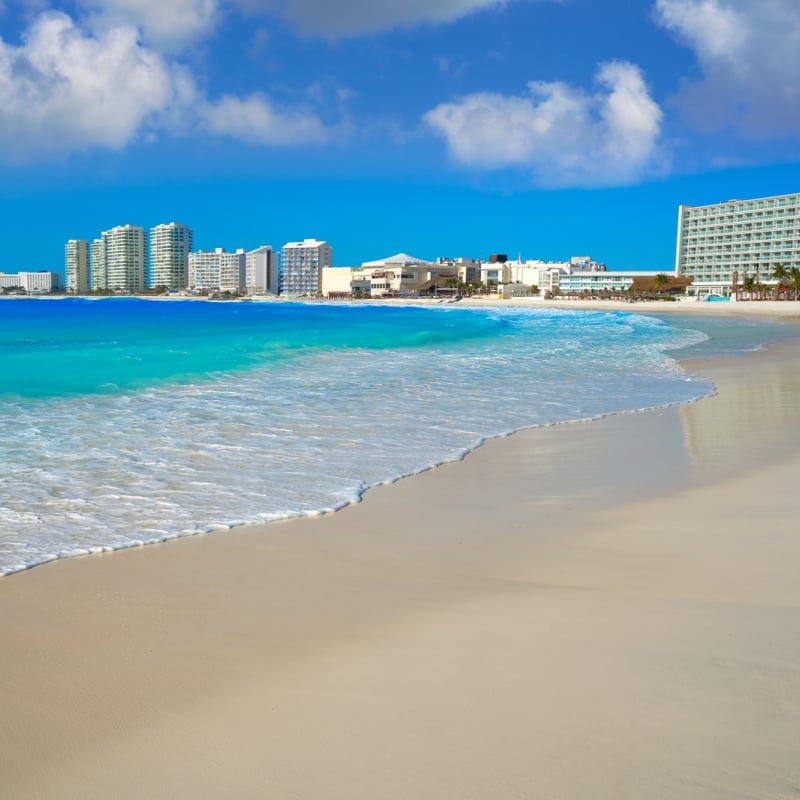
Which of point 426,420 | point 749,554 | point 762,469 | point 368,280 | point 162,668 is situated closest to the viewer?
point 162,668

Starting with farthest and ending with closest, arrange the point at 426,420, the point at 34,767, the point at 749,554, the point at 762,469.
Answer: the point at 426,420 < the point at 762,469 < the point at 749,554 < the point at 34,767

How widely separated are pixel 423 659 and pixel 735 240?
5958 inches

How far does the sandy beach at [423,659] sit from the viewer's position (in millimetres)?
2418

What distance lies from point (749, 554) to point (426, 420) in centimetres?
592

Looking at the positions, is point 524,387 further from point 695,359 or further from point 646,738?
point 646,738

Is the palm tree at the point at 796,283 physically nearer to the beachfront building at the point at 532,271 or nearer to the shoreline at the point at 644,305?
the shoreline at the point at 644,305

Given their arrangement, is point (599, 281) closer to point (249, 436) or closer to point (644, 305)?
point (644, 305)

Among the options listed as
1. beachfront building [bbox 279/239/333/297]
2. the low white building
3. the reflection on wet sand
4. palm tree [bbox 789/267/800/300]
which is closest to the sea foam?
the reflection on wet sand

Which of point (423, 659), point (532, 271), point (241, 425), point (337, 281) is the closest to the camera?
point (423, 659)

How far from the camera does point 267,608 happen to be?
3.83 meters

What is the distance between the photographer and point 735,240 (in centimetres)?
13888

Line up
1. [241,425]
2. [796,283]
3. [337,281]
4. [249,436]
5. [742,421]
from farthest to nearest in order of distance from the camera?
[337,281] → [796,283] → [742,421] → [241,425] → [249,436]

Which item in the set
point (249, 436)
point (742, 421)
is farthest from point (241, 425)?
point (742, 421)

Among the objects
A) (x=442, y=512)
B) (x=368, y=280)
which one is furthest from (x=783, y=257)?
(x=442, y=512)
